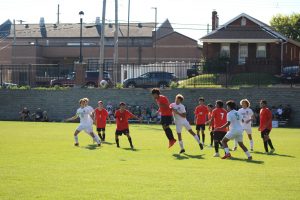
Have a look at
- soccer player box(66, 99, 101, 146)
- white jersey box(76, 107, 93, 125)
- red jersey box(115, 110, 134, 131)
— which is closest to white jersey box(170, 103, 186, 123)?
red jersey box(115, 110, 134, 131)

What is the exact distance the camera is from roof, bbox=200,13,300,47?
57.8 metres

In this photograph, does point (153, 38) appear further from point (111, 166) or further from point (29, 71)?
point (111, 166)

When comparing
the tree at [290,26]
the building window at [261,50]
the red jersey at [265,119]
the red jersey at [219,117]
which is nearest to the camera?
the red jersey at [219,117]

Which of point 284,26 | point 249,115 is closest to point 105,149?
point 249,115

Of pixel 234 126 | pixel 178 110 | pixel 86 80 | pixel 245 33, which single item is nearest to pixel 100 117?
pixel 178 110

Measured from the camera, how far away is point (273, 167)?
53.6 ft

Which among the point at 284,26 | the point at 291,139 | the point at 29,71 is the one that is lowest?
the point at 291,139

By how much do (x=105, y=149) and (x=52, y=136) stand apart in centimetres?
656

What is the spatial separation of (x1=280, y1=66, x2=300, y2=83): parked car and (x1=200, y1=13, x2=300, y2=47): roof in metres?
11.4

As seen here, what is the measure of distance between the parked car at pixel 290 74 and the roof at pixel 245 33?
37.3 feet

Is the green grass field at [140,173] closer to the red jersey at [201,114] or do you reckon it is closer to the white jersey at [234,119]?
the white jersey at [234,119]

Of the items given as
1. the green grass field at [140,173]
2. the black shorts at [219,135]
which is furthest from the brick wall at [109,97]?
the black shorts at [219,135]

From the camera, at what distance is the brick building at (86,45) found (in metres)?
87.0

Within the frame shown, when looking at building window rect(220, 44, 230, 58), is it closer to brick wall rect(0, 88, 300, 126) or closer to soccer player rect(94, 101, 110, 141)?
brick wall rect(0, 88, 300, 126)
